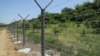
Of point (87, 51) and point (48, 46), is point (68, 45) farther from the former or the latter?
point (48, 46)

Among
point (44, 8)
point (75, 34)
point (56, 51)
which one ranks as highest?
point (44, 8)

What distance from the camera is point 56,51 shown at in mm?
11289

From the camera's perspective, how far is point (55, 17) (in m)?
13.4

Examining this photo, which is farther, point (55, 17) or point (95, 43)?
point (55, 17)

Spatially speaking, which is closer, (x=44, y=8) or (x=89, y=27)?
(x=89, y=27)

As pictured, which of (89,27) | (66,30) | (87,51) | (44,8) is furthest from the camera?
(66,30)

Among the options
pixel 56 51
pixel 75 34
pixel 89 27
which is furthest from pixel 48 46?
pixel 89 27

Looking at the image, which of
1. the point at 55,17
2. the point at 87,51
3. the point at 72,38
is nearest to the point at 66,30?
the point at 72,38

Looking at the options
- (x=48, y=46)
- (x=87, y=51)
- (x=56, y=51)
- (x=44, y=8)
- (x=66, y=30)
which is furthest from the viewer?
(x=48, y=46)

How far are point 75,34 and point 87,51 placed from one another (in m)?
0.77

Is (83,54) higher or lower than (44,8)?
lower

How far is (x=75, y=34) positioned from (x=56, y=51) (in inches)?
97.7

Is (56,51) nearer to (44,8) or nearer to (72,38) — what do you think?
(72,38)

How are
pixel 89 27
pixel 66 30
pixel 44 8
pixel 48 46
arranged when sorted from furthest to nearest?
1. pixel 48 46
2. pixel 66 30
3. pixel 44 8
4. pixel 89 27
